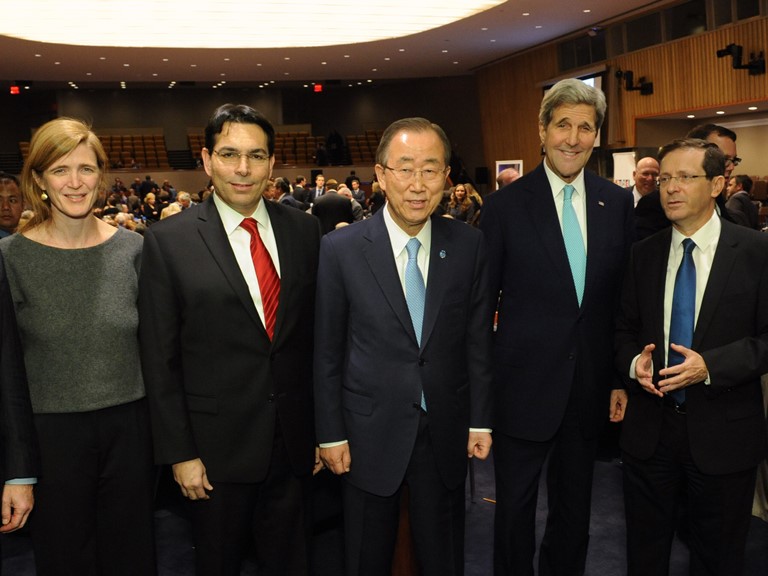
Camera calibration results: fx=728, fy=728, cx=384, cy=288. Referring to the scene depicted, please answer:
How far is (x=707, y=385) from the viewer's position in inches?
87.3

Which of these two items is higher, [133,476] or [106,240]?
[106,240]

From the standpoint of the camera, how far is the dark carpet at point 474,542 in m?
3.12

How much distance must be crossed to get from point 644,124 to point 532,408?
12970 millimetres

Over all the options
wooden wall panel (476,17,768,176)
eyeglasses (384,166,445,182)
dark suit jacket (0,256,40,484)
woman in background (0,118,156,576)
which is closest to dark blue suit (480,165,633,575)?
eyeglasses (384,166,445,182)

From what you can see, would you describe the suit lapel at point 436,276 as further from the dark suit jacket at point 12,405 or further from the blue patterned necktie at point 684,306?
the dark suit jacket at point 12,405

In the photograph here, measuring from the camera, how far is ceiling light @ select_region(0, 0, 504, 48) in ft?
40.7

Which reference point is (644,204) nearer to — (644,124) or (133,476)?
(133,476)

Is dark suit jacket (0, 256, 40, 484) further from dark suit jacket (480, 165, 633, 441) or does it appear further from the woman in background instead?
dark suit jacket (480, 165, 633, 441)

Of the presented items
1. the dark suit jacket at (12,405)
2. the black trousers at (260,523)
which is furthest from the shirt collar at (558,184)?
the dark suit jacket at (12,405)

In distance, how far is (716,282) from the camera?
223cm

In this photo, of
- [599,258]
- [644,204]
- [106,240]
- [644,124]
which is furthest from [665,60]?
[106,240]

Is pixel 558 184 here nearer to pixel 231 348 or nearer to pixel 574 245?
pixel 574 245

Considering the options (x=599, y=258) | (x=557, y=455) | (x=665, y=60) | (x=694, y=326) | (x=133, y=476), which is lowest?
(x=557, y=455)

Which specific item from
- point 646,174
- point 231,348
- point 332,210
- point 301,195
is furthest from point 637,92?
point 231,348
